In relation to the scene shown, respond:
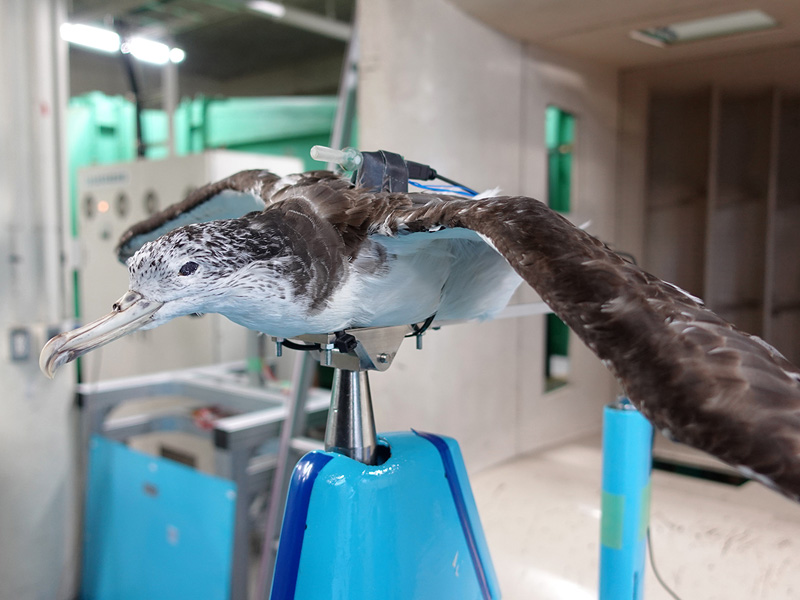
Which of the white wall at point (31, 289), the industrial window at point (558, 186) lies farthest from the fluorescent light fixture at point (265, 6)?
the industrial window at point (558, 186)

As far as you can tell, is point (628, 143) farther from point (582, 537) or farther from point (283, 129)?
point (283, 129)

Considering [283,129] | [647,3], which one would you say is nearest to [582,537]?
[647,3]

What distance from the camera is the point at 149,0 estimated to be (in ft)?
10.0

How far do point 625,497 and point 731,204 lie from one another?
1930 mm

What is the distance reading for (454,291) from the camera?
0.64 meters

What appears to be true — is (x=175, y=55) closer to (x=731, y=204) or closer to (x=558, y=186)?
(x=558, y=186)

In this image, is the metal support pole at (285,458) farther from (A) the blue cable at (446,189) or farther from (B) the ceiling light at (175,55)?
(B) the ceiling light at (175,55)

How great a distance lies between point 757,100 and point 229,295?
238cm

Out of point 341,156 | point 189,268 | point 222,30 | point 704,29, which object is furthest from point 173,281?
point 222,30

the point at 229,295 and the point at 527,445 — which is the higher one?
the point at 229,295

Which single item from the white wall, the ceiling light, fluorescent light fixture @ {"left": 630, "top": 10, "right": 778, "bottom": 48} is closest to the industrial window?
fluorescent light fixture @ {"left": 630, "top": 10, "right": 778, "bottom": 48}

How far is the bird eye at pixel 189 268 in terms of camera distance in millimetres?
454

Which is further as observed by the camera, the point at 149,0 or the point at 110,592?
the point at 149,0

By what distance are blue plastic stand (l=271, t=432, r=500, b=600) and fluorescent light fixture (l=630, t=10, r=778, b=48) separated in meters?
1.43
